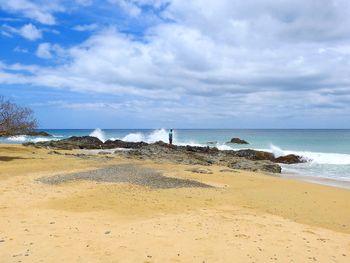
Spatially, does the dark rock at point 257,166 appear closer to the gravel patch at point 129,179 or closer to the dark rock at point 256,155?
the dark rock at point 256,155

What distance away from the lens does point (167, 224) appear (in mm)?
8297

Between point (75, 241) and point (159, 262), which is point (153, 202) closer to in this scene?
point (75, 241)

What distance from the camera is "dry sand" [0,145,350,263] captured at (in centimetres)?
645

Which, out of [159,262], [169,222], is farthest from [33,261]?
[169,222]

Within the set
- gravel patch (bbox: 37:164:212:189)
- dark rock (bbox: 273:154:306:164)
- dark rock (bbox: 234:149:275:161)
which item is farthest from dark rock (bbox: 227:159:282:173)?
gravel patch (bbox: 37:164:212:189)

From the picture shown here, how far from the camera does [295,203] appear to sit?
11930 millimetres

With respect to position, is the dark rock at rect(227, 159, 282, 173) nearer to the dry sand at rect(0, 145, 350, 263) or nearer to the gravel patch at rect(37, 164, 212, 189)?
the gravel patch at rect(37, 164, 212, 189)

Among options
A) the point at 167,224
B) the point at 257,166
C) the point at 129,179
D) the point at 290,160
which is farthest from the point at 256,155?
the point at 167,224

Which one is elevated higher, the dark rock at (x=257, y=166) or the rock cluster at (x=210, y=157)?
the rock cluster at (x=210, y=157)

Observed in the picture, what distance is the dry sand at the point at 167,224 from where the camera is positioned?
645cm

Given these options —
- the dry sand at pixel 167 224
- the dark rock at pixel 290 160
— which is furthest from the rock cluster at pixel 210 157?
the dry sand at pixel 167 224

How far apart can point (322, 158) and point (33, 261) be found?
3198 cm

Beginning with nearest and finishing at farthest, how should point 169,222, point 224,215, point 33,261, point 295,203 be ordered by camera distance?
1. point 33,261
2. point 169,222
3. point 224,215
4. point 295,203

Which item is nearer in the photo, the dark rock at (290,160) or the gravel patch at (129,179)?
the gravel patch at (129,179)
